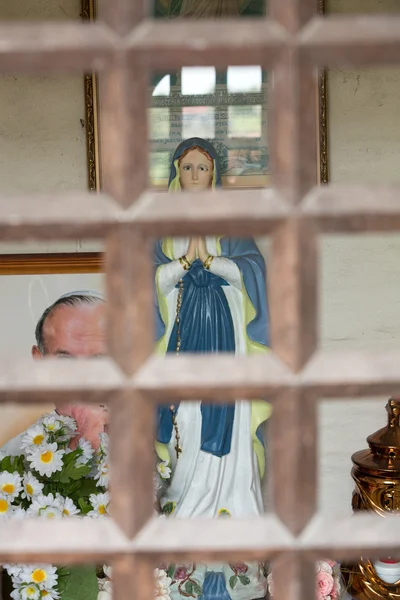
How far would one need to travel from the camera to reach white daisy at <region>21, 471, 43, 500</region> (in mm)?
1345

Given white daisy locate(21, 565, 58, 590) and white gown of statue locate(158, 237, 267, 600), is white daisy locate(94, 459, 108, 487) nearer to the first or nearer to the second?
white daisy locate(21, 565, 58, 590)

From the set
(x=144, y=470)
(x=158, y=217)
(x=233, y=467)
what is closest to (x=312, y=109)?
(x=158, y=217)

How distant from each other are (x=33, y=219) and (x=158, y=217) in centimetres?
6

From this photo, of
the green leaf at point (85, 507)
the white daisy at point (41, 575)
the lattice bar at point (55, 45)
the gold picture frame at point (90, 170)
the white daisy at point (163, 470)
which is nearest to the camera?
the lattice bar at point (55, 45)

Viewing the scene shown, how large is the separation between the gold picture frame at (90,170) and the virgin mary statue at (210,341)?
179 millimetres

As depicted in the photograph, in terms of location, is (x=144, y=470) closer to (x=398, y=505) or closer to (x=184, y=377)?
(x=184, y=377)

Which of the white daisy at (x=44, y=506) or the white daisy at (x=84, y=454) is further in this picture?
the white daisy at (x=84, y=454)

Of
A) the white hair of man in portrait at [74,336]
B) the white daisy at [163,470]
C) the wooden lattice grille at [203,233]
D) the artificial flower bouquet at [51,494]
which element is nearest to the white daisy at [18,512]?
the artificial flower bouquet at [51,494]

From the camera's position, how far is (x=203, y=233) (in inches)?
17.4

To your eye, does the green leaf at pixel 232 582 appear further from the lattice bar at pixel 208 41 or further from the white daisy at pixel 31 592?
the lattice bar at pixel 208 41

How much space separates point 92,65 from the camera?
0.44 m

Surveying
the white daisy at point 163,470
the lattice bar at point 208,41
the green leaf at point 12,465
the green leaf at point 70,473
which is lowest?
the white daisy at point 163,470

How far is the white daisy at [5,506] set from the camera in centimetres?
133

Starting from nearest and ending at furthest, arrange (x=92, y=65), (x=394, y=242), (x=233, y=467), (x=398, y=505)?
1. (x=92, y=65)
2. (x=398, y=505)
3. (x=233, y=467)
4. (x=394, y=242)
